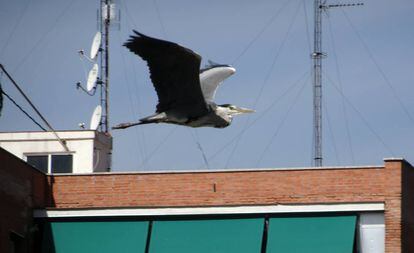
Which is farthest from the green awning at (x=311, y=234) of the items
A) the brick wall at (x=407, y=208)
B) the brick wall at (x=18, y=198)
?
the brick wall at (x=18, y=198)

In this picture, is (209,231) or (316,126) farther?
(316,126)

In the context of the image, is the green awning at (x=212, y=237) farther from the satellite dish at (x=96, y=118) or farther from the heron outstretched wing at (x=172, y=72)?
the satellite dish at (x=96, y=118)

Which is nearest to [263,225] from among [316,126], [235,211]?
[235,211]

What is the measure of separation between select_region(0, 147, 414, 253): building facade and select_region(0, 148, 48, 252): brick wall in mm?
36

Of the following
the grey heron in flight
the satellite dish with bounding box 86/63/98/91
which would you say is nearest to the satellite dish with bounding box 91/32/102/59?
the satellite dish with bounding box 86/63/98/91

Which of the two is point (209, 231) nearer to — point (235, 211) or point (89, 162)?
point (235, 211)

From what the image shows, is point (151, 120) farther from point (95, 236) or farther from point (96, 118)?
point (96, 118)

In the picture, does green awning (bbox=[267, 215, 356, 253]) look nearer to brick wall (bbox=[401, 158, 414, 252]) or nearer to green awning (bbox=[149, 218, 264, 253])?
green awning (bbox=[149, 218, 264, 253])

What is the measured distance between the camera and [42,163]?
Answer: 49.8 meters

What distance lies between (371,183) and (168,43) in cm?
529

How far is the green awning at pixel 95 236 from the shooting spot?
40812 mm

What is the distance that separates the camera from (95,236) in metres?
41.0

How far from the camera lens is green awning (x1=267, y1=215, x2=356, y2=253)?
131 ft

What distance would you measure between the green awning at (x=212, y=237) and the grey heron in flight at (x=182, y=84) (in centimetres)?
252
